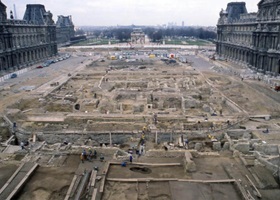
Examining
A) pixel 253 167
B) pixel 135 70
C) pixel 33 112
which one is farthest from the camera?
pixel 135 70

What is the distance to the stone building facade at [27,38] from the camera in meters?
60.3

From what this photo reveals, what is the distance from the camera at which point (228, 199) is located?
55.7 feet

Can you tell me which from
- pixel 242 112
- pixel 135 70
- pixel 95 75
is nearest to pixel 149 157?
pixel 242 112

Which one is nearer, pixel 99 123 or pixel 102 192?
pixel 102 192

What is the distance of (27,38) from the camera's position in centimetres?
7181

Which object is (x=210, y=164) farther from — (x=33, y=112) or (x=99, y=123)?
(x=33, y=112)

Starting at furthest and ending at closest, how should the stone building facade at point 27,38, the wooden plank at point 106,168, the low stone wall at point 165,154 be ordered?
the stone building facade at point 27,38, the low stone wall at point 165,154, the wooden plank at point 106,168

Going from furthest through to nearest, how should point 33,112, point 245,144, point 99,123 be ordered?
point 33,112 → point 99,123 → point 245,144

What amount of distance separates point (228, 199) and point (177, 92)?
27.1 m

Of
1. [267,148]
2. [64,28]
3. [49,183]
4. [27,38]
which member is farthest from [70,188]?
[64,28]

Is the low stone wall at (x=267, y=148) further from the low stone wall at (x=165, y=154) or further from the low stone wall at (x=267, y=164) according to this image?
the low stone wall at (x=165, y=154)

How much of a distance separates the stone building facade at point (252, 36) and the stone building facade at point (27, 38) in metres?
50.2

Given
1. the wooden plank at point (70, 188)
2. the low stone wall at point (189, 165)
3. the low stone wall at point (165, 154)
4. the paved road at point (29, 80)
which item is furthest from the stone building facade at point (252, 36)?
the wooden plank at point (70, 188)

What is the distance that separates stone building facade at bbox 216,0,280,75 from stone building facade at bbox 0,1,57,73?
50200mm
